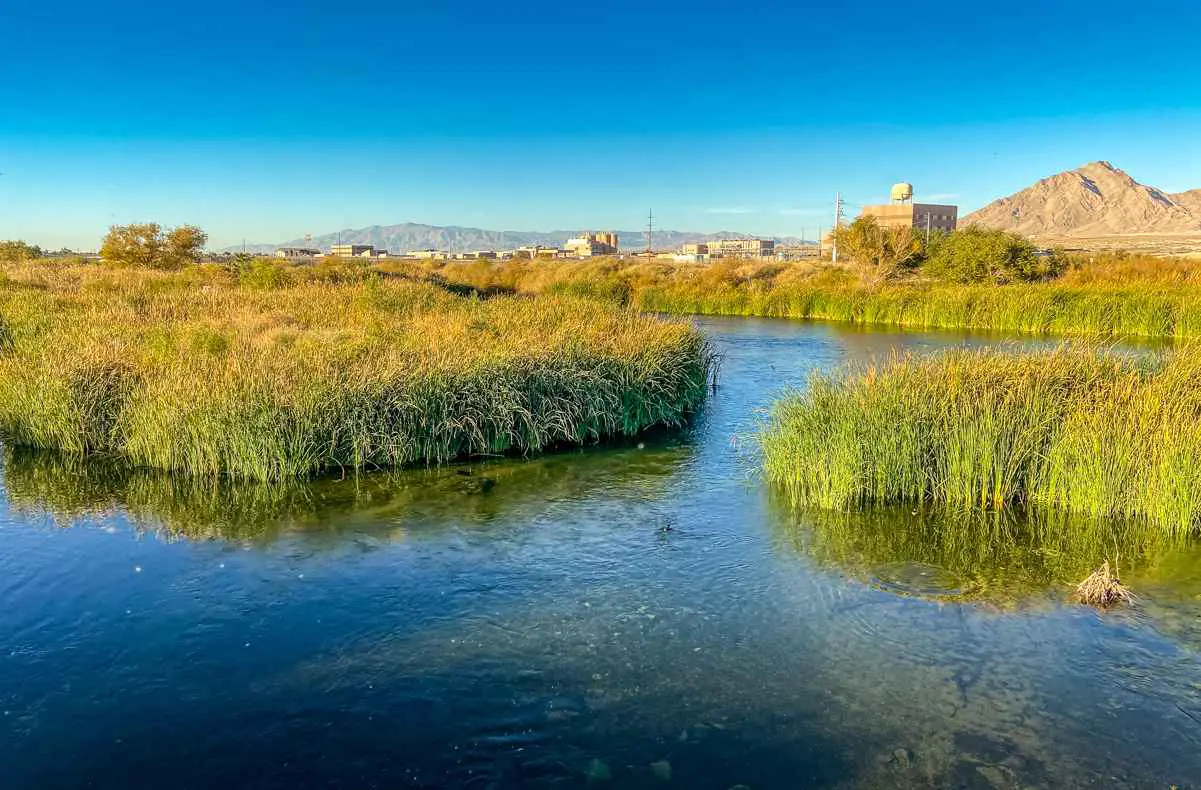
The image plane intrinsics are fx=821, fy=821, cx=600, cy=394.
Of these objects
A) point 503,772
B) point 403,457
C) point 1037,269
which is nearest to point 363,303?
point 403,457

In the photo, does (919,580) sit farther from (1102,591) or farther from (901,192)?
(901,192)

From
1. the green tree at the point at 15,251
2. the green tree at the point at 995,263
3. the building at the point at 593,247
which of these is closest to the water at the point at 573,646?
the green tree at the point at 995,263

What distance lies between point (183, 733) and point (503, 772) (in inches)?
93.4

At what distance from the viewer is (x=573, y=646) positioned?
7.12m

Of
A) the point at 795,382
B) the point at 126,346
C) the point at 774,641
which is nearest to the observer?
the point at 774,641

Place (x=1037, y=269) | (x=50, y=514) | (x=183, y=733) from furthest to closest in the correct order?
1. (x=1037, y=269)
2. (x=50, y=514)
3. (x=183, y=733)

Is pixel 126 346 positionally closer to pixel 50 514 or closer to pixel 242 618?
pixel 50 514

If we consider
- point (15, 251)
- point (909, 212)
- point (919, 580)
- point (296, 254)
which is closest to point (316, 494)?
point (919, 580)

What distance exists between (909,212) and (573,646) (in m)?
102

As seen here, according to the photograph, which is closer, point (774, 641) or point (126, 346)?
point (774, 641)

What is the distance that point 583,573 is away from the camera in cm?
869

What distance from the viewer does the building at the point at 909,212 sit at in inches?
3821

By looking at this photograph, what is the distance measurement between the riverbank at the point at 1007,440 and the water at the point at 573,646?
537 millimetres

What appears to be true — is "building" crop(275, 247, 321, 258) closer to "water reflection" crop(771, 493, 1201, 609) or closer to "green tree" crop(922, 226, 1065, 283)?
"green tree" crop(922, 226, 1065, 283)
